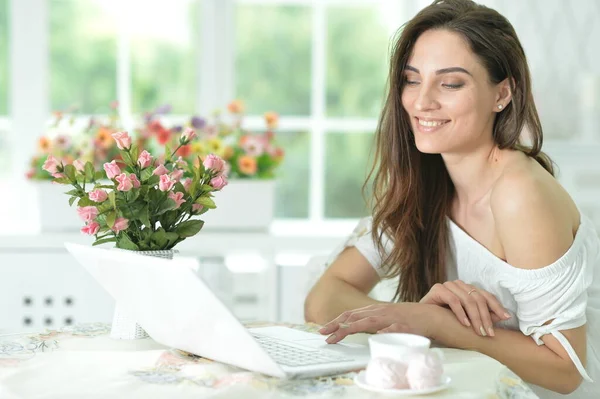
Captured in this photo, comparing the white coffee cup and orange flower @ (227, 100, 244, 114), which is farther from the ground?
orange flower @ (227, 100, 244, 114)

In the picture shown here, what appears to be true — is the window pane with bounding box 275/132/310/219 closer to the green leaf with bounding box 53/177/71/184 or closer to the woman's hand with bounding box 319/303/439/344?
the woman's hand with bounding box 319/303/439/344

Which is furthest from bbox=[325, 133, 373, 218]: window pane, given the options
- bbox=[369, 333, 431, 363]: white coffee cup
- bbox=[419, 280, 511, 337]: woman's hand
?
bbox=[369, 333, 431, 363]: white coffee cup

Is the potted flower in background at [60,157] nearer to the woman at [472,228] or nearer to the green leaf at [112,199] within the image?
the woman at [472,228]

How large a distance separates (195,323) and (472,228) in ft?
3.09

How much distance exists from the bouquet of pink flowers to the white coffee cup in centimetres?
46

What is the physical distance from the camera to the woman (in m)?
1.82

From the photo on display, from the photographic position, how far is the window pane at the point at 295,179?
401cm

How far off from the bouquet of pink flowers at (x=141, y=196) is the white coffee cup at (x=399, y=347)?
1.51 ft

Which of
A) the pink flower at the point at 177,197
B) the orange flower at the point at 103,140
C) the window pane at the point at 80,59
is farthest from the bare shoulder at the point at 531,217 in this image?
the window pane at the point at 80,59

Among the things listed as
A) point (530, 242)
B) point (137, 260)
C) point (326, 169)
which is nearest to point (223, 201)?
point (326, 169)

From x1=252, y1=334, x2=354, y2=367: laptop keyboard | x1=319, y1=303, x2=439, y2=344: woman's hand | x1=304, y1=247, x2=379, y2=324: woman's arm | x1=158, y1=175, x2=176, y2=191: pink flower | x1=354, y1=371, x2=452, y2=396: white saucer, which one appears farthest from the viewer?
x1=304, y1=247, x2=379, y2=324: woman's arm

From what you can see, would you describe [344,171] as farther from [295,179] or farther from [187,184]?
[187,184]

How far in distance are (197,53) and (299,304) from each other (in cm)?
127

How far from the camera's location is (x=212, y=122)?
3.88 meters
